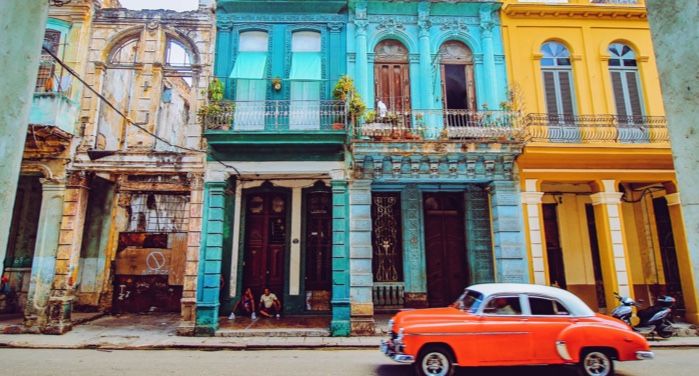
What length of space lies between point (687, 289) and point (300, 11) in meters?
13.6

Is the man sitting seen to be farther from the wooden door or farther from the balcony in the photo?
the wooden door

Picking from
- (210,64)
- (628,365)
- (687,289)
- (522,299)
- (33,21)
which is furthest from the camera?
(210,64)

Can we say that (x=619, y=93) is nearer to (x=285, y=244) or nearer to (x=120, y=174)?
(x=285, y=244)

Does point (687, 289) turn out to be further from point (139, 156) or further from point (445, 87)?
point (139, 156)

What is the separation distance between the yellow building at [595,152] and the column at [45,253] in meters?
12.8

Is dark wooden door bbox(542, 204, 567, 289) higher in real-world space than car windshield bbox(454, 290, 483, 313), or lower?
higher

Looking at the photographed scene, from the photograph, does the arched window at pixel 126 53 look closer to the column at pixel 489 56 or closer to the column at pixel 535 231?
the column at pixel 489 56

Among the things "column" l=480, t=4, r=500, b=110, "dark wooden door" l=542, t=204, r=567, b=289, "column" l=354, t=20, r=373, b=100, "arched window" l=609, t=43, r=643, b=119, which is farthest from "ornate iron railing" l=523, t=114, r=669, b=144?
"column" l=354, t=20, r=373, b=100

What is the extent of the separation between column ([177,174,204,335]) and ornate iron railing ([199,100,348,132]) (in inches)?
76.8

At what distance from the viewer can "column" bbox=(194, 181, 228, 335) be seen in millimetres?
9594

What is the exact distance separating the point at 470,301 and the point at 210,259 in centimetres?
673

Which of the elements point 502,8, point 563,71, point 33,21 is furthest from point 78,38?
point 563,71

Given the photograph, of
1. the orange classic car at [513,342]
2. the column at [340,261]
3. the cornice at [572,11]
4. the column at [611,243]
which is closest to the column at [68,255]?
the column at [340,261]

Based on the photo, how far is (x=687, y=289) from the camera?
1038 cm
